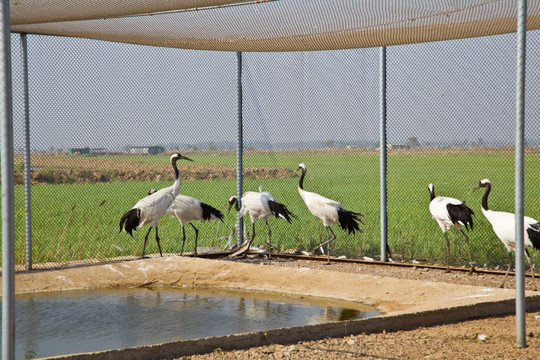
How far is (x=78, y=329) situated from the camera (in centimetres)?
523

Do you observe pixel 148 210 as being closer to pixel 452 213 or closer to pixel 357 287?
pixel 357 287

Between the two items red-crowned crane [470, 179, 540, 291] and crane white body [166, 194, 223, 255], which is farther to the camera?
crane white body [166, 194, 223, 255]

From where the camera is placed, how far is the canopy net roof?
6219mm

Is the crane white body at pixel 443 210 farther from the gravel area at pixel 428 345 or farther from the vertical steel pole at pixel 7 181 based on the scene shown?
the vertical steel pole at pixel 7 181

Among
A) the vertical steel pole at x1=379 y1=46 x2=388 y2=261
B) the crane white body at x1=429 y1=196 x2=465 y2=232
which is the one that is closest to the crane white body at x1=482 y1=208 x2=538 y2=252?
the crane white body at x1=429 y1=196 x2=465 y2=232

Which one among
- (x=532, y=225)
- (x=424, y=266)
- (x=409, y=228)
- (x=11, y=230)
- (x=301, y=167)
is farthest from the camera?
(x=409, y=228)

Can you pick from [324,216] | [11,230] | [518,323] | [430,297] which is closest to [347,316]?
[430,297]

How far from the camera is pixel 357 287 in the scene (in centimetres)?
640

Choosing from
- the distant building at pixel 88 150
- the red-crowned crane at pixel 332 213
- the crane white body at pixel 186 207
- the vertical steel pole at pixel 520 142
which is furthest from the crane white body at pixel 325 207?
the vertical steel pole at pixel 520 142

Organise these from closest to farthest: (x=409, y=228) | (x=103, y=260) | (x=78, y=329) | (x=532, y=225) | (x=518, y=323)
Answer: (x=518, y=323), (x=78, y=329), (x=532, y=225), (x=103, y=260), (x=409, y=228)

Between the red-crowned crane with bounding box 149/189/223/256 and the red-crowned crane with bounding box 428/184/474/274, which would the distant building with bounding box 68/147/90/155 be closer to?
the red-crowned crane with bounding box 149/189/223/256

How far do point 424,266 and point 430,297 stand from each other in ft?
7.27

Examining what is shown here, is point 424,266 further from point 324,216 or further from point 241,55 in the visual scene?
point 241,55

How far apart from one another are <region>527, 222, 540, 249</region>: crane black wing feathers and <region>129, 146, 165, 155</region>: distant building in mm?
5427
